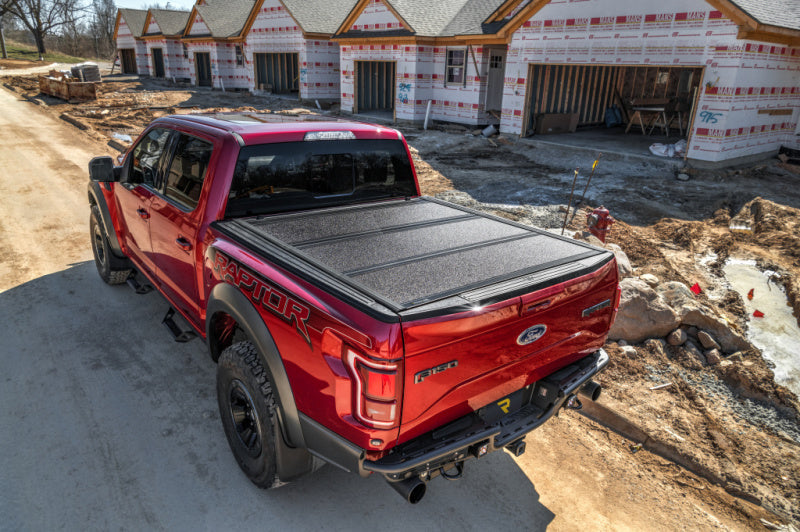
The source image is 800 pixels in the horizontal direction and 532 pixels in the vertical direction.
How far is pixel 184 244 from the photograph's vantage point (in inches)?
163

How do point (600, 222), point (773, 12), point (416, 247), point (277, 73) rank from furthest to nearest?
point (277, 73) → point (773, 12) → point (600, 222) → point (416, 247)

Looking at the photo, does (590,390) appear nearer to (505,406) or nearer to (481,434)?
(505,406)

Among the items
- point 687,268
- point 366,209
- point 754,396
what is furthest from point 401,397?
point 687,268

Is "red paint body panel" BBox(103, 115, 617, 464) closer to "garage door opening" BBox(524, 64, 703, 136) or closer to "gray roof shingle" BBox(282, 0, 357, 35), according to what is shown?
"garage door opening" BBox(524, 64, 703, 136)

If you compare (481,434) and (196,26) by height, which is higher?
(196,26)

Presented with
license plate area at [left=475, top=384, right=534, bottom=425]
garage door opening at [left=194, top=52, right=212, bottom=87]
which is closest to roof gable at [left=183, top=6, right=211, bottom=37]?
garage door opening at [left=194, top=52, right=212, bottom=87]

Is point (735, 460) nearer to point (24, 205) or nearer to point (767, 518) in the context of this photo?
point (767, 518)

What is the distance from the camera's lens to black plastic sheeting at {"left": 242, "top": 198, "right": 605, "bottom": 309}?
3025mm

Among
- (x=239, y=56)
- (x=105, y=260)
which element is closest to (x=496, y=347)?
(x=105, y=260)

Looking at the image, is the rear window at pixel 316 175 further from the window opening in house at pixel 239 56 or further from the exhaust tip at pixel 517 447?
the window opening in house at pixel 239 56

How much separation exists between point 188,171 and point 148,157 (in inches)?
41.1

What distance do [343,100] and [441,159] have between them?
1108 centimetres

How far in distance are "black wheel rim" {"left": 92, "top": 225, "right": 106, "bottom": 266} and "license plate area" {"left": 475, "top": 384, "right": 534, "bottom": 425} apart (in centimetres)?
534

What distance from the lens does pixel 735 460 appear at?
428cm
